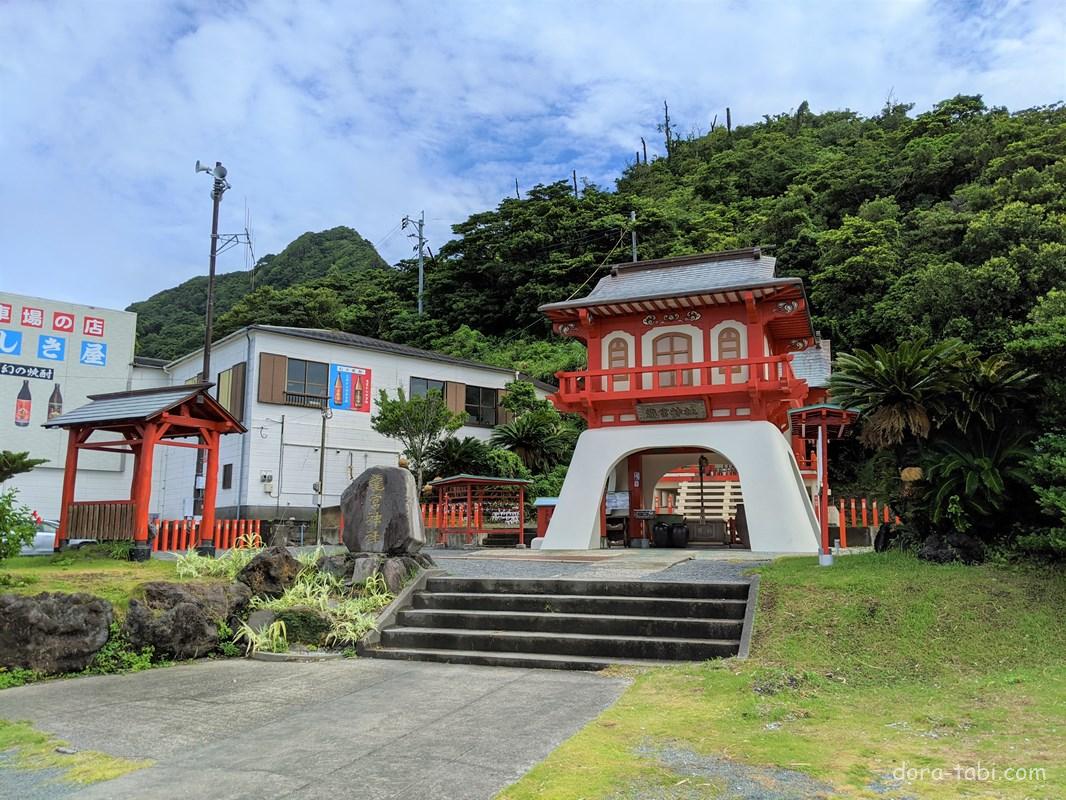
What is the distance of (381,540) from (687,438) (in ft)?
28.0

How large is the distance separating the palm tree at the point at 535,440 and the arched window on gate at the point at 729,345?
10.7 meters

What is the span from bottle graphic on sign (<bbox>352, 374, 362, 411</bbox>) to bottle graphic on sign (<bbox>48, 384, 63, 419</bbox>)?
11539mm

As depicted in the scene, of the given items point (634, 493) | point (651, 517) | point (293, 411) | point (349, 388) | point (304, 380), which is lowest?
point (651, 517)

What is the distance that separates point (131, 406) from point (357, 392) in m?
14.6

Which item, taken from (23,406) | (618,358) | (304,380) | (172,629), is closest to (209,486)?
(172,629)

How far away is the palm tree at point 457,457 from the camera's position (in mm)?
25578

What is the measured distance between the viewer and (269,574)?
997cm

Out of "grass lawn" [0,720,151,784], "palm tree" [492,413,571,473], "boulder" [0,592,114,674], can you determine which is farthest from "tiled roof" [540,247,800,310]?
"grass lawn" [0,720,151,784]

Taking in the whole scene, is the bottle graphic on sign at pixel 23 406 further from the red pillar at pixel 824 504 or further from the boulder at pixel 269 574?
the red pillar at pixel 824 504

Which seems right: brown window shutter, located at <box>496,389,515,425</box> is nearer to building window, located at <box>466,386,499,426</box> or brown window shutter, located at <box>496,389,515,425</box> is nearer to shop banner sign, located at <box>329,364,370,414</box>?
building window, located at <box>466,386,499,426</box>

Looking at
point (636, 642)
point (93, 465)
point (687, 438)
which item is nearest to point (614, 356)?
point (687, 438)

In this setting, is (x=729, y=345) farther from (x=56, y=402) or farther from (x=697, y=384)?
(x=56, y=402)

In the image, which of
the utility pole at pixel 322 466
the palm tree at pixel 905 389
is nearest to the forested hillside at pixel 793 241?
the utility pole at pixel 322 466

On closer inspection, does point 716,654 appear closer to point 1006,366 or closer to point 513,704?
point 513,704
